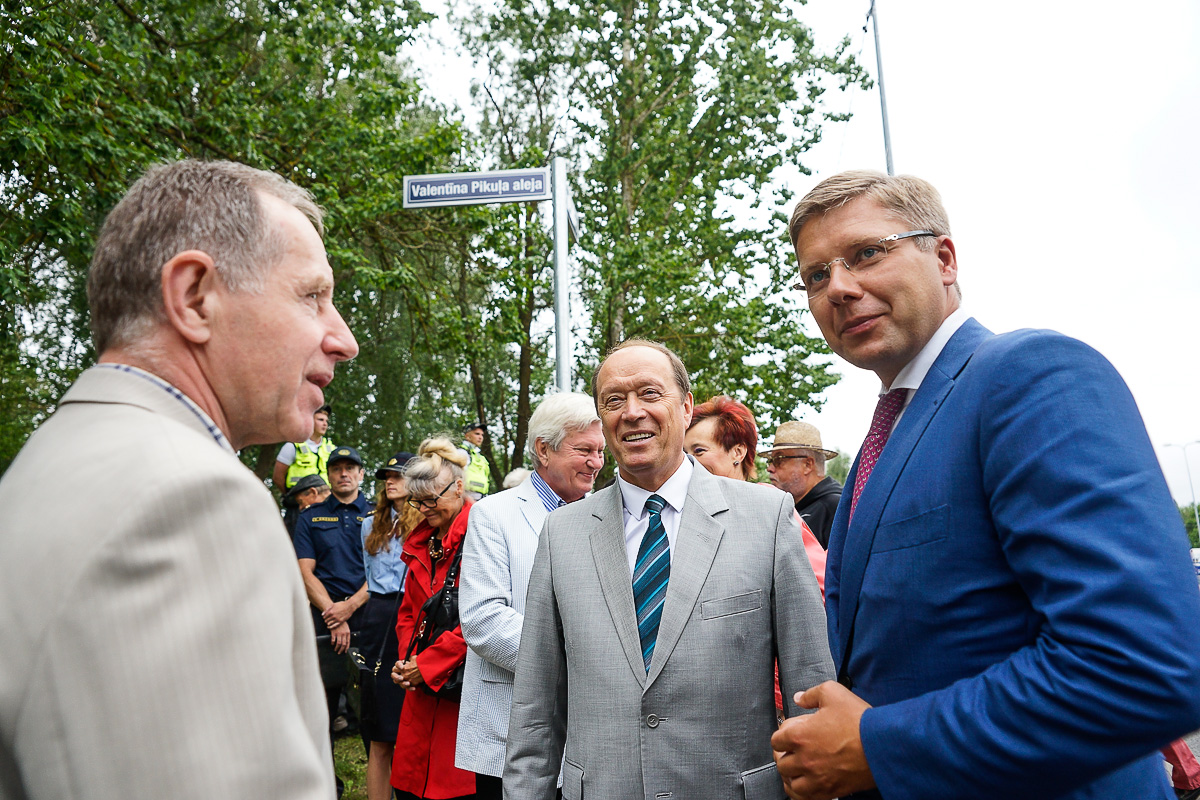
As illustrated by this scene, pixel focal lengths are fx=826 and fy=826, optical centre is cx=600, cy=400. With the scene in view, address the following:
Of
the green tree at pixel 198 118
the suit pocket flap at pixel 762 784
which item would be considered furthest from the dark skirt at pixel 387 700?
the green tree at pixel 198 118

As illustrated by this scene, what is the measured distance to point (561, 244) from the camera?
6.80 m

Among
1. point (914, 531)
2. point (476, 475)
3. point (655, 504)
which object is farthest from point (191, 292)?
point (476, 475)

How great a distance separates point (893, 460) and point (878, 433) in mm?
326

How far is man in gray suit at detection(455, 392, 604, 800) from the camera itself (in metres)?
3.56

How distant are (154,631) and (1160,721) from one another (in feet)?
4.29

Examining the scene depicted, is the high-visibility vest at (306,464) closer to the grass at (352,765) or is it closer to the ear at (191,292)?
the grass at (352,765)

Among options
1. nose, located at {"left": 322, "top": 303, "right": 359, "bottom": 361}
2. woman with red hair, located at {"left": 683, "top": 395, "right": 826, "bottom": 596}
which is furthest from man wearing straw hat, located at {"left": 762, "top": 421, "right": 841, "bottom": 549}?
nose, located at {"left": 322, "top": 303, "right": 359, "bottom": 361}

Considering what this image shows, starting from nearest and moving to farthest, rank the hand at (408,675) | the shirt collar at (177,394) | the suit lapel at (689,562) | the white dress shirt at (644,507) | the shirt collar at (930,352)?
the shirt collar at (177,394) < the shirt collar at (930,352) < the suit lapel at (689,562) < the white dress shirt at (644,507) < the hand at (408,675)

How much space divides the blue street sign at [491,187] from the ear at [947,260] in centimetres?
484

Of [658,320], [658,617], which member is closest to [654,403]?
[658,617]

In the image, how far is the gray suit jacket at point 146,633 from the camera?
0.86 metres

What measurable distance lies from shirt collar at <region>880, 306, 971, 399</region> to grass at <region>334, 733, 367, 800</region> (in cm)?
562

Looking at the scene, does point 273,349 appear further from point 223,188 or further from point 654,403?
point 654,403

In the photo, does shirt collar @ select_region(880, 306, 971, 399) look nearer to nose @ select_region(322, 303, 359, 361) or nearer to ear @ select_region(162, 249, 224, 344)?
nose @ select_region(322, 303, 359, 361)
